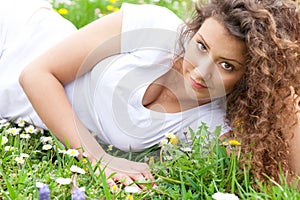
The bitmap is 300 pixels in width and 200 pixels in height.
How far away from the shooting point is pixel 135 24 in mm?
2191

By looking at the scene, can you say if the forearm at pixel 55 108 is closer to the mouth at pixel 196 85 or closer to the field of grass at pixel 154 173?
the field of grass at pixel 154 173

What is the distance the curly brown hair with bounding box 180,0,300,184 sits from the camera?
1945mm

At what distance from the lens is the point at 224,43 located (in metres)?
1.95

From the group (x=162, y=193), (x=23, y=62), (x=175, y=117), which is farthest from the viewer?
(x=23, y=62)

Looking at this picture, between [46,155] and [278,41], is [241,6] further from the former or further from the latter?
[46,155]

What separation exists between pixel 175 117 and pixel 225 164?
0.95 ft

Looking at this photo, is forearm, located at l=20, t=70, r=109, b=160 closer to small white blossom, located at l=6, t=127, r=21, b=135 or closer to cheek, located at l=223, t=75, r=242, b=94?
small white blossom, located at l=6, t=127, r=21, b=135

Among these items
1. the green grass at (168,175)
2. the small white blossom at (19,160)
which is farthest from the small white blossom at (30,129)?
the small white blossom at (19,160)

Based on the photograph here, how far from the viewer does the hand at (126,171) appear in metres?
1.99

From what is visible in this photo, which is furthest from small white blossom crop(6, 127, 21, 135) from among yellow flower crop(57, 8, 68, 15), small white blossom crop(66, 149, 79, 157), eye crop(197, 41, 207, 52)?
yellow flower crop(57, 8, 68, 15)

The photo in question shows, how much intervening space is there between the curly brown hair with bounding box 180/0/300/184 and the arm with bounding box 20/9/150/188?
0.83 feet

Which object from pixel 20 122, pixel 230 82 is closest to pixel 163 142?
pixel 230 82

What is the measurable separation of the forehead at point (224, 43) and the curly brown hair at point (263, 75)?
0.05ft

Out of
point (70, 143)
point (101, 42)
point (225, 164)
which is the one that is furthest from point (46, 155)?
point (225, 164)
